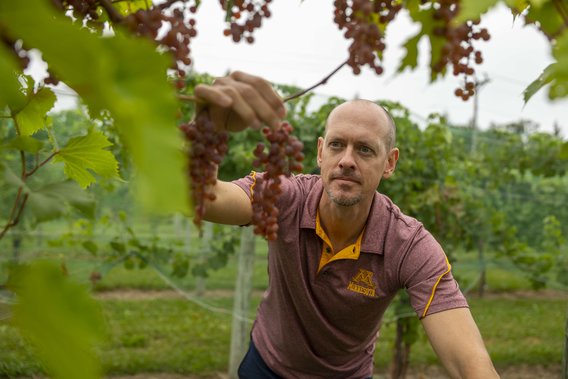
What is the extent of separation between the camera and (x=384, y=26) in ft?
4.88

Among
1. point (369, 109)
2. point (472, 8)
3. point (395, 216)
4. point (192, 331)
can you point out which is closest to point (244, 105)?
point (472, 8)

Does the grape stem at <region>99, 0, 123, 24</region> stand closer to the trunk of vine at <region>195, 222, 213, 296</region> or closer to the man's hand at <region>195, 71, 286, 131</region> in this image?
the man's hand at <region>195, 71, 286, 131</region>

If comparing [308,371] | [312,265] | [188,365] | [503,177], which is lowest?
[188,365]

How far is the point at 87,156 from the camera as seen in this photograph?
1360 millimetres

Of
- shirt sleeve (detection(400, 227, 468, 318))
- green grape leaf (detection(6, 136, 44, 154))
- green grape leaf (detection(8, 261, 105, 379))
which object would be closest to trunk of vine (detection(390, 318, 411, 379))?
shirt sleeve (detection(400, 227, 468, 318))

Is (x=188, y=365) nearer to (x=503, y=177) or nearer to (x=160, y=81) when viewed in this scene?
(x=503, y=177)

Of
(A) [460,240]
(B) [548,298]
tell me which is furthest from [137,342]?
(B) [548,298]

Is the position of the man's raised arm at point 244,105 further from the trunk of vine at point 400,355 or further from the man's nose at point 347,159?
the trunk of vine at point 400,355

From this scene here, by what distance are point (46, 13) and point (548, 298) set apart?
1280 centimetres

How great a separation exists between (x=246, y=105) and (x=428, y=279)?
1460 millimetres

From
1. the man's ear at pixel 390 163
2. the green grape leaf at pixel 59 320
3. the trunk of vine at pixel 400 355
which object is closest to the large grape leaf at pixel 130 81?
the green grape leaf at pixel 59 320

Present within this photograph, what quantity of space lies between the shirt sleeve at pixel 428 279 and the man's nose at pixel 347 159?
0.40 metres

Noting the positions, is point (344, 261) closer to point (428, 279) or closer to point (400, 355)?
point (428, 279)

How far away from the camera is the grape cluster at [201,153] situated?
43.6 inches
